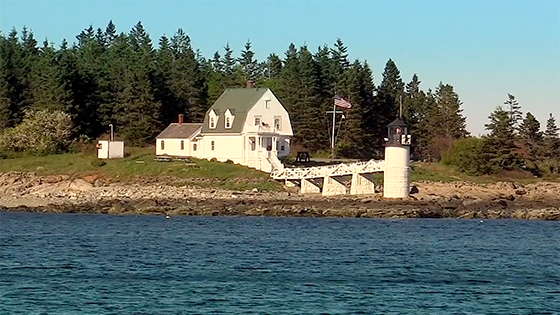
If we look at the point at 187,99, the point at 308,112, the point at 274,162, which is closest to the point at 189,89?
the point at 187,99

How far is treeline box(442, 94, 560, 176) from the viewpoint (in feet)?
236

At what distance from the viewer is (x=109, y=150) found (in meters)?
71.2

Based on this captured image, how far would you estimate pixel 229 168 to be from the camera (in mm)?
66188

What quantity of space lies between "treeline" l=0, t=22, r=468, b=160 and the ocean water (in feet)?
107

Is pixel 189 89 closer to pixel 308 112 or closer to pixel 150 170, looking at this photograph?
pixel 308 112

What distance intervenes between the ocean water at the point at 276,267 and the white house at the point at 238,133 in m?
18.7

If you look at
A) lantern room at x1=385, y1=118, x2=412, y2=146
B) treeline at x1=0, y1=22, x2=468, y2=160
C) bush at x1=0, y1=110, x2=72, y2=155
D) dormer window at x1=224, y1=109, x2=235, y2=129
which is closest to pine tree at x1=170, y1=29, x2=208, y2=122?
treeline at x1=0, y1=22, x2=468, y2=160

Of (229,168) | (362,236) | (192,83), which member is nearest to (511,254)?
(362,236)

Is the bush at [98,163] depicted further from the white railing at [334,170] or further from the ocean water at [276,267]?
the ocean water at [276,267]

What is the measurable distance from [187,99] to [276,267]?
62481 mm

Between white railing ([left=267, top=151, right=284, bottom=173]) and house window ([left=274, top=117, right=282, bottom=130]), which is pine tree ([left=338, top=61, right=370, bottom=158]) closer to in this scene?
house window ([left=274, top=117, right=282, bottom=130])

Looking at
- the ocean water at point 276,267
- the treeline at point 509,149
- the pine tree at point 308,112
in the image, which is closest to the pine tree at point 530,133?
the treeline at point 509,149

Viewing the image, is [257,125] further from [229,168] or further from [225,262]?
[225,262]

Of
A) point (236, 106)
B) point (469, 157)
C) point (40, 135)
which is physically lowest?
point (469, 157)
